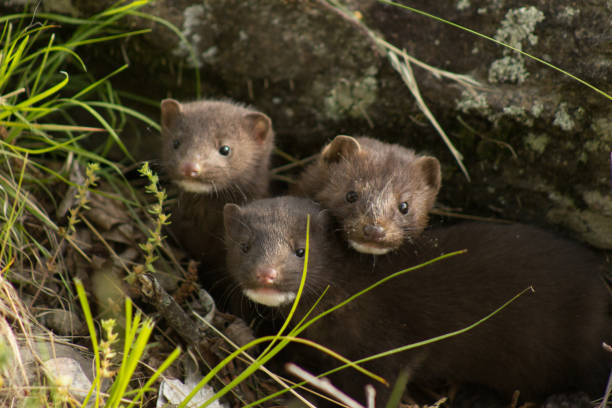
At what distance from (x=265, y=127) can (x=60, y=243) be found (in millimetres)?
1834

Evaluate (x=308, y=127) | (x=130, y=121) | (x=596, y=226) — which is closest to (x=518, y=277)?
(x=596, y=226)

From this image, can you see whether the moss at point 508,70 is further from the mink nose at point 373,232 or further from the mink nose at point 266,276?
the mink nose at point 266,276

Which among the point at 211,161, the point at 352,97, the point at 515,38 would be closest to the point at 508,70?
the point at 515,38

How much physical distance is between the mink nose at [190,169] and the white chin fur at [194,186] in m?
0.12

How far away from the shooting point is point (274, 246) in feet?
13.2

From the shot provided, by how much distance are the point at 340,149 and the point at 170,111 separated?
146 centimetres

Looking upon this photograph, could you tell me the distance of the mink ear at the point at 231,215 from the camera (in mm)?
4336

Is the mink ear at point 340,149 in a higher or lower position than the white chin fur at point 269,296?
higher

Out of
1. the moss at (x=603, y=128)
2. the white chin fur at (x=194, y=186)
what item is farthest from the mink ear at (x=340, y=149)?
the moss at (x=603, y=128)

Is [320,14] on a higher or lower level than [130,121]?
higher

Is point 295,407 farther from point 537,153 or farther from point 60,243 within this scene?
point 537,153

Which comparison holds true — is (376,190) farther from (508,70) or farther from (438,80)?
(508,70)

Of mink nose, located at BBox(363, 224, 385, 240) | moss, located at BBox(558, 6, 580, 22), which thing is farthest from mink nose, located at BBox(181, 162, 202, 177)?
moss, located at BBox(558, 6, 580, 22)

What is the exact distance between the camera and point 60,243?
4383mm
